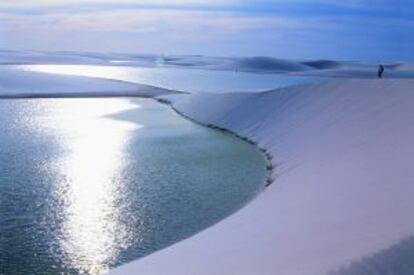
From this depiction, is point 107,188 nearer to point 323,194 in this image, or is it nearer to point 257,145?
point 323,194

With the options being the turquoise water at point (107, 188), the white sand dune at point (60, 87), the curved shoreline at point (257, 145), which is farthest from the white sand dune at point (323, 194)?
the white sand dune at point (60, 87)

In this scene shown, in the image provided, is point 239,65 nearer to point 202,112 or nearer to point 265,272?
point 202,112

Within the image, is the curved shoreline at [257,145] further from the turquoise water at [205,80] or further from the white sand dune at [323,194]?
the turquoise water at [205,80]

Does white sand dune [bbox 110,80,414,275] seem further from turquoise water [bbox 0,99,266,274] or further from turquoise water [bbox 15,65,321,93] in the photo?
turquoise water [bbox 15,65,321,93]

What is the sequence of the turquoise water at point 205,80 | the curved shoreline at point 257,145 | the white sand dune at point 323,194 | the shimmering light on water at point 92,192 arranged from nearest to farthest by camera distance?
the white sand dune at point 323,194 → the shimmering light on water at point 92,192 → the curved shoreline at point 257,145 → the turquoise water at point 205,80

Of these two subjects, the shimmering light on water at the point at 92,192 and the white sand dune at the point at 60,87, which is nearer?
the shimmering light on water at the point at 92,192

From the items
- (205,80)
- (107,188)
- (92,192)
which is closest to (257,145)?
(107,188)
